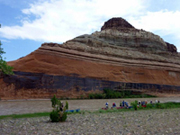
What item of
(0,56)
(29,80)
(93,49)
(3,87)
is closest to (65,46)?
(93,49)

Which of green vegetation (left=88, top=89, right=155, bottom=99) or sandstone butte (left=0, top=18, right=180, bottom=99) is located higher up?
sandstone butte (left=0, top=18, right=180, bottom=99)

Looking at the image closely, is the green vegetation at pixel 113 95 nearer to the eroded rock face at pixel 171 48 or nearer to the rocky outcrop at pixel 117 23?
the eroded rock face at pixel 171 48

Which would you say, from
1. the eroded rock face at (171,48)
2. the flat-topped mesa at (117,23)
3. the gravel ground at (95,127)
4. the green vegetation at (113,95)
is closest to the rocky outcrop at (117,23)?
the flat-topped mesa at (117,23)

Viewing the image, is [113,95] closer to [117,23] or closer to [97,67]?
[97,67]

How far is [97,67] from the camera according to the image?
31.9 meters

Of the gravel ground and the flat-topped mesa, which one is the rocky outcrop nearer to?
the flat-topped mesa

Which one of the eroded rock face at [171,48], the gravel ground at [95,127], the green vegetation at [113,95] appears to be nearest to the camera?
the gravel ground at [95,127]

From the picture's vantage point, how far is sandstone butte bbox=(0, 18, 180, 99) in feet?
81.8

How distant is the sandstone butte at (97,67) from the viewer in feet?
81.8

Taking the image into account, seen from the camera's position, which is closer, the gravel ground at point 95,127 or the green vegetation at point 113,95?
the gravel ground at point 95,127

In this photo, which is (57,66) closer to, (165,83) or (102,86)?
(102,86)

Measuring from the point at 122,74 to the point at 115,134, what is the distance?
2869cm

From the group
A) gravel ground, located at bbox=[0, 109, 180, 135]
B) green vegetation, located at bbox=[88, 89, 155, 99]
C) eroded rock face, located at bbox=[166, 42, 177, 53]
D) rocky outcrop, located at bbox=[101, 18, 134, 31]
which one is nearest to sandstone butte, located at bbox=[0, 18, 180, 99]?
eroded rock face, located at bbox=[166, 42, 177, 53]

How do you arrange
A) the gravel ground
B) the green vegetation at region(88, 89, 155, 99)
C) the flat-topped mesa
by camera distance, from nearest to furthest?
the gravel ground < the green vegetation at region(88, 89, 155, 99) < the flat-topped mesa
